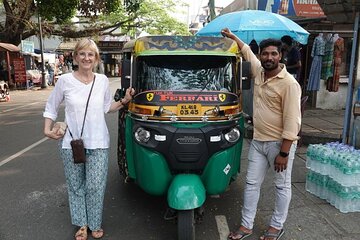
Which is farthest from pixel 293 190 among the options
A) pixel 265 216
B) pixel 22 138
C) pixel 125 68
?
pixel 22 138

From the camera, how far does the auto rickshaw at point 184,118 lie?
3283 millimetres

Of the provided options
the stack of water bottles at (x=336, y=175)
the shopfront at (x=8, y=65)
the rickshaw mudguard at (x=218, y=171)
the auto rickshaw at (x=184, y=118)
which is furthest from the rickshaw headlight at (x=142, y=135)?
the shopfront at (x=8, y=65)

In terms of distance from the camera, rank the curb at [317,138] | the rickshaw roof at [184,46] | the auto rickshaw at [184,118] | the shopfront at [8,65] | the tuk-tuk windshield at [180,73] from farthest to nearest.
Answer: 1. the shopfront at [8,65]
2. the curb at [317,138]
3. the tuk-tuk windshield at [180,73]
4. the rickshaw roof at [184,46]
5. the auto rickshaw at [184,118]

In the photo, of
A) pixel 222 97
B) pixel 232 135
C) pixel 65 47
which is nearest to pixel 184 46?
pixel 222 97

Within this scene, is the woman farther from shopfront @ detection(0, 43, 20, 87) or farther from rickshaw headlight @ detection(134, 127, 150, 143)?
shopfront @ detection(0, 43, 20, 87)

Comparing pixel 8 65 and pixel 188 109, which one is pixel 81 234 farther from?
pixel 8 65

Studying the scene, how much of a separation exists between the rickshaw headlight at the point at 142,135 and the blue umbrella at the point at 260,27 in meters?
4.55

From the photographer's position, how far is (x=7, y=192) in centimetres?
477

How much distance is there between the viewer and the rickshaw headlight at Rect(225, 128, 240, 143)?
3.46 metres

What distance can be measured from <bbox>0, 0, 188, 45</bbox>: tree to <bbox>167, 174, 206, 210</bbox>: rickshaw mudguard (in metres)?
9.46

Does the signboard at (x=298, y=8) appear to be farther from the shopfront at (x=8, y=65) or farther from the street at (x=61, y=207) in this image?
the shopfront at (x=8, y=65)

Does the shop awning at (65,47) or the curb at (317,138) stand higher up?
the shop awning at (65,47)

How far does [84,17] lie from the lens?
19641mm

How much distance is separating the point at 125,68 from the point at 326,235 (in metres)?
2.68
